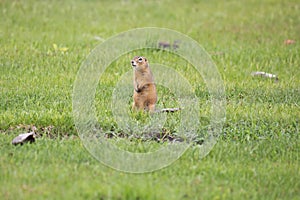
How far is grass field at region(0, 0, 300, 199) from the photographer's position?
4.98 m

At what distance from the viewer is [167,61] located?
923 cm

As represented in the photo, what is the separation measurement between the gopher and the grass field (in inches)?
17.3

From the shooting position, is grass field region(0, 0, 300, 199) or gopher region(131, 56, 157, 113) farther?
gopher region(131, 56, 157, 113)

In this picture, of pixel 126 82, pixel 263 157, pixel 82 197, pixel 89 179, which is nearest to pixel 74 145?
pixel 89 179

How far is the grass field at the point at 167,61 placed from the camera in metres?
4.98

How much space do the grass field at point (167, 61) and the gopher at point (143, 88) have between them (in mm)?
441

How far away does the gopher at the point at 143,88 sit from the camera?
660 centimetres

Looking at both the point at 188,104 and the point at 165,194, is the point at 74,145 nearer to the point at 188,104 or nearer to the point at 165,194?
the point at 165,194

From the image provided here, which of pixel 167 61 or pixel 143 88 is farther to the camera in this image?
pixel 167 61

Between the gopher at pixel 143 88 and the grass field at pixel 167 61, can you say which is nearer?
the grass field at pixel 167 61

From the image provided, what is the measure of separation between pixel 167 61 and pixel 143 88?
268 centimetres

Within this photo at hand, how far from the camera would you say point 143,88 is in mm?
6609

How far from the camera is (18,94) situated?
7371 millimetres

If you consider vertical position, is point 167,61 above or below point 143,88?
above
